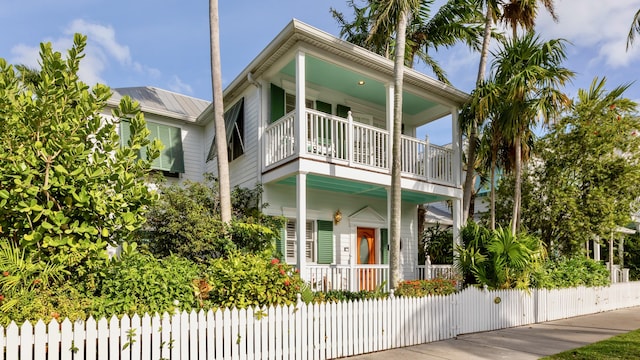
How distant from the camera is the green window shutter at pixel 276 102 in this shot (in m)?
11.9

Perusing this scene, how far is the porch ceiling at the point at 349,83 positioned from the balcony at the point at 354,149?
1.21 meters

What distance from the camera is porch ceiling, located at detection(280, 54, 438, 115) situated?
10.9 m

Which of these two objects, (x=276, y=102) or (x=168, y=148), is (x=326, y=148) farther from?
(x=168, y=148)

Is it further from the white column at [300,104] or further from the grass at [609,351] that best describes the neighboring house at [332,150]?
the grass at [609,351]

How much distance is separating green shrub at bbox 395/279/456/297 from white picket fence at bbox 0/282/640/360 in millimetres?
658

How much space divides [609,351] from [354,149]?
695cm

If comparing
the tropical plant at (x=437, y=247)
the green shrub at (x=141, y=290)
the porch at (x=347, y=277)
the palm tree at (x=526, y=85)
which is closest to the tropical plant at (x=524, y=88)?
the palm tree at (x=526, y=85)

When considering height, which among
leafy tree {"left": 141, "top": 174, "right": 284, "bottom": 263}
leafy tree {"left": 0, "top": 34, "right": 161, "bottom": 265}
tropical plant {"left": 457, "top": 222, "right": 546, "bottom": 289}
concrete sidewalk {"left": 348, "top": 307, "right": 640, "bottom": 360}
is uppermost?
leafy tree {"left": 0, "top": 34, "right": 161, "bottom": 265}

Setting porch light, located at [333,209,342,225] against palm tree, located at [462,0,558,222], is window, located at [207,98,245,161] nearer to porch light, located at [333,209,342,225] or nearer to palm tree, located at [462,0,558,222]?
porch light, located at [333,209,342,225]

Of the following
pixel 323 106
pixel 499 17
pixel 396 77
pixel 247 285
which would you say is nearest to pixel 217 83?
pixel 323 106

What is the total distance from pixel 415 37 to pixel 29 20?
1185cm

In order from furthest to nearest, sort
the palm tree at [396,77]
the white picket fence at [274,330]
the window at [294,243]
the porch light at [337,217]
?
→ the porch light at [337,217]
the window at [294,243]
the palm tree at [396,77]
the white picket fence at [274,330]

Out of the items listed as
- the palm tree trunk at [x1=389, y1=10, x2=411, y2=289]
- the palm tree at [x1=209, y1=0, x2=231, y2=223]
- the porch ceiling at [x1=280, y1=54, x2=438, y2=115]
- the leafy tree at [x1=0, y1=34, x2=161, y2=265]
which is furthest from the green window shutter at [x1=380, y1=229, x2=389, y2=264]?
the leafy tree at [x1=0, y1=34, x2=161, y2=265]

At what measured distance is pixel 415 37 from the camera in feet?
50.3
